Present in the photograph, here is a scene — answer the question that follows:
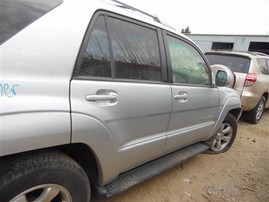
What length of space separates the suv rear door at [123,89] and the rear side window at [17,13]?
1.19ft

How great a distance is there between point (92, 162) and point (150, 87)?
2.73 feet

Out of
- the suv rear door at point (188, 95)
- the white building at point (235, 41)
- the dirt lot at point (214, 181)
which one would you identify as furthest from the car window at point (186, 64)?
the white building at point (235, 41)

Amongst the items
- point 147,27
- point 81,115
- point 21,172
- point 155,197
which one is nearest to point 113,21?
point 147,27

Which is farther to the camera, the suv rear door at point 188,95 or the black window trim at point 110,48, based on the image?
the suv rear door at point 188,95

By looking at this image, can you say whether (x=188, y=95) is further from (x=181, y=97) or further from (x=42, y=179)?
(x=42, y=179)

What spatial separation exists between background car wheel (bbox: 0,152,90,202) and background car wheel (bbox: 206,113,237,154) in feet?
8.95

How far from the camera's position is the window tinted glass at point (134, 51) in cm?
205

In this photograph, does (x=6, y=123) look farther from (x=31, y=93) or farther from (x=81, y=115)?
(x=81, y=115)

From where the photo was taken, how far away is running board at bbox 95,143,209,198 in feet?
7.08

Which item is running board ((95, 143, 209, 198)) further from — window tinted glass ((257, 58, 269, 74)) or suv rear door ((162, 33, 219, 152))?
window tinted glass ((257, 58, 269, 74))

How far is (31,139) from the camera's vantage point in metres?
1.43

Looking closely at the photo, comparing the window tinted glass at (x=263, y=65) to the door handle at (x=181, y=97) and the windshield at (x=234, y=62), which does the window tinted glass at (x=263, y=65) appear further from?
the door handle at (x=181, y=97)

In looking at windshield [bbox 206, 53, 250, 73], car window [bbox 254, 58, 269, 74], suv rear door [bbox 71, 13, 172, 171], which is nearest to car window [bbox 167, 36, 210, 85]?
suv rear door [bbox 71, 13, 172, 171]

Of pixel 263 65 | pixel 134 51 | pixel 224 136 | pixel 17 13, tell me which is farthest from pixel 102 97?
pixel 263 65
